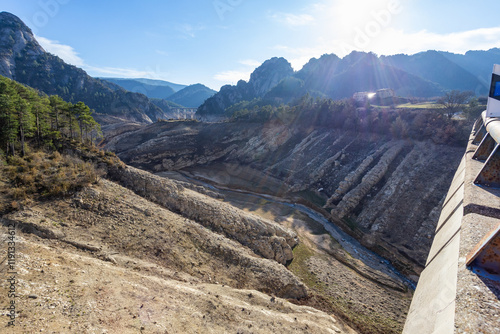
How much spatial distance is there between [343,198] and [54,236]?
3676 centimetres

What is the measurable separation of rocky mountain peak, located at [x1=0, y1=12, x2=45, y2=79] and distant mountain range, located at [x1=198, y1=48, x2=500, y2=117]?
103m

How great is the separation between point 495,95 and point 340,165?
135ft

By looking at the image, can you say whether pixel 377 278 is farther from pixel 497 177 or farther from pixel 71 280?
pixel 71 280

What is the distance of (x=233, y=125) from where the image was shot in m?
71.1

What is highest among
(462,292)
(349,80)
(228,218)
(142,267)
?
(349,80)

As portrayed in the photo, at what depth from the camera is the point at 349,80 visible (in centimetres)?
15412

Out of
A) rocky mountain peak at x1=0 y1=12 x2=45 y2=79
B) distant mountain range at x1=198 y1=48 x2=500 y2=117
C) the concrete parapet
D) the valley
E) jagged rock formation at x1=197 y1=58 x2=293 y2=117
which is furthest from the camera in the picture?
jagged rock formation at x1=197 y1=58 x2=293 y2=117

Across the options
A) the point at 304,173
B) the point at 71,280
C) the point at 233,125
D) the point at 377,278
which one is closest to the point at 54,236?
the point at 71,280

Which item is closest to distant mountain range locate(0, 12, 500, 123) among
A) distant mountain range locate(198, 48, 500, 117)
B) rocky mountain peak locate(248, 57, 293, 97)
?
distant mountain range locate(198, 48, 500, 117)

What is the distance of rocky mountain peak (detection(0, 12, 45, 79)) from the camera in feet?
398

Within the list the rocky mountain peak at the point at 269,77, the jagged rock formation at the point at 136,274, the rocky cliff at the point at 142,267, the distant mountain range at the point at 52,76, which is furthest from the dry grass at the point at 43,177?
the rocky mountain peak at the point at 269,77

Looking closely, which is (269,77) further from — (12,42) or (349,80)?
(12,42)

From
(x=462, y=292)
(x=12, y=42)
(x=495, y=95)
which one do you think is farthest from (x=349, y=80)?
(x=12, y=42)

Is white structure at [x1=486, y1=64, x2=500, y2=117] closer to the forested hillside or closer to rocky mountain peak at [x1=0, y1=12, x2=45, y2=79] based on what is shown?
the forested hillside
